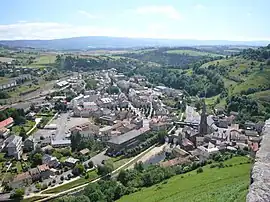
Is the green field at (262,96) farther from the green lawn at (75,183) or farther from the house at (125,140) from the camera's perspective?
the green lawn at (75,183)

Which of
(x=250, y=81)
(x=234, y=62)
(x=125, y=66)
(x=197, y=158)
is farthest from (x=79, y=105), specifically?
(x=125, y=66)

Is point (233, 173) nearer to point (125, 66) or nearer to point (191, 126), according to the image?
point (191, 126)

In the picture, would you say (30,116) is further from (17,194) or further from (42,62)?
(42,62)

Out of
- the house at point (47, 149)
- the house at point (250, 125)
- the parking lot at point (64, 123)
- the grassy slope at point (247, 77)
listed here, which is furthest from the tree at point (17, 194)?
the grassy slope at point (247, 77)

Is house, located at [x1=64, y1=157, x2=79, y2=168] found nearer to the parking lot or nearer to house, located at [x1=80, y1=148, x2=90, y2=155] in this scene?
house, located at [x1=80, y1=148, x2=90, y2=155]

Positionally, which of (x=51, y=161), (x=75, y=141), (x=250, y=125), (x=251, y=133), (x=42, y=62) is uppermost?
(x=42, y=62)

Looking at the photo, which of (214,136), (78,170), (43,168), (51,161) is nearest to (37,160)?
(51,161)
